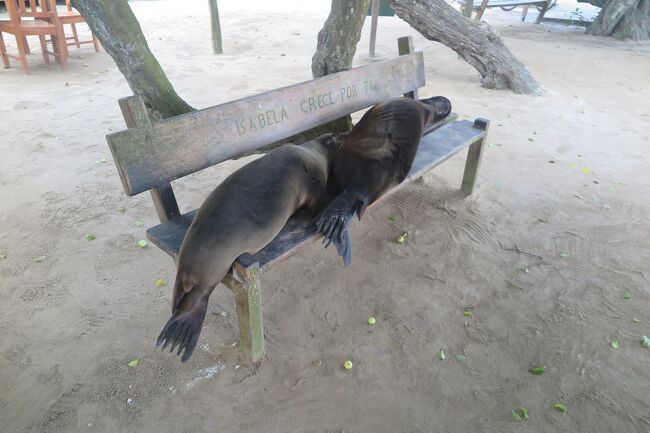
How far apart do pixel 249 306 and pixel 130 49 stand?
6.50ft

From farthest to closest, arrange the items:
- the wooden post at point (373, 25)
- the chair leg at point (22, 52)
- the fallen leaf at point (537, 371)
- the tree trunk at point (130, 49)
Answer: the wooden post at point (373, 25) → the chair leg at point (22, 52) → the tree trunk at point (130, 49) → the fallen leaf at point (537, 371)

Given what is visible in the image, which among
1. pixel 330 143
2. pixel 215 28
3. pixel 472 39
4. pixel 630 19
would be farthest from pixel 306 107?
pixel 630 19

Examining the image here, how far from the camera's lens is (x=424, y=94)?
5.73 metres

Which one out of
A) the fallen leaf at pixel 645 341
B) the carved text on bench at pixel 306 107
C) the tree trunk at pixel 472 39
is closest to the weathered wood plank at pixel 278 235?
the carved text on bench at pixel 306 107

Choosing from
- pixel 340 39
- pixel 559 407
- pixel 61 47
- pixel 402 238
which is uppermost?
pixel 340 39

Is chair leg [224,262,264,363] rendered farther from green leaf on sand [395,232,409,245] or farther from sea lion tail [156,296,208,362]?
green leaf on sand [395,232,409,245]

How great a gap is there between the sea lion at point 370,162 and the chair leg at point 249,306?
43 centimetres

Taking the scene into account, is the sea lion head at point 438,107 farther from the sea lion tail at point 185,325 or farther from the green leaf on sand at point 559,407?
the sea lion tail at point 185,325

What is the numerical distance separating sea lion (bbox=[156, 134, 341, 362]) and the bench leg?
157 centimetres

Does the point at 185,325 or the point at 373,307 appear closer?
the point at 185,325

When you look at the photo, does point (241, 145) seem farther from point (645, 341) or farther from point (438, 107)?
point (645, 341)

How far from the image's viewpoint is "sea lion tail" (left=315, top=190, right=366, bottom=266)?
210 cm

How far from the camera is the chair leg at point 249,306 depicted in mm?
1803

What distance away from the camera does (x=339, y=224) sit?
2129 millimetres
